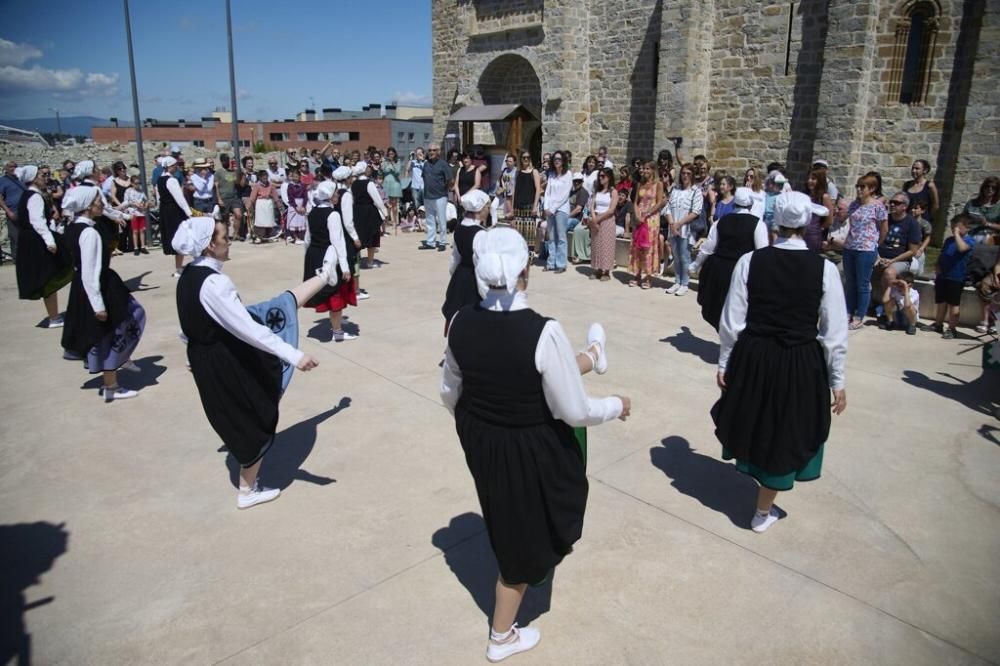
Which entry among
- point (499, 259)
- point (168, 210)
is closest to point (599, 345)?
point (499, 259)

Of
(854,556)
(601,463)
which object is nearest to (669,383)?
(601,463)

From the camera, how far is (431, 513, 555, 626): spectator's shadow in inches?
119

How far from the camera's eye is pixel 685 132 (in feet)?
49.8

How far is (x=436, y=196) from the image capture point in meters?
12.2

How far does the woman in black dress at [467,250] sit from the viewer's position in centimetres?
539

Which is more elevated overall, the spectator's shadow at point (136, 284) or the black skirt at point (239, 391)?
the black skirt at point (239, 391)

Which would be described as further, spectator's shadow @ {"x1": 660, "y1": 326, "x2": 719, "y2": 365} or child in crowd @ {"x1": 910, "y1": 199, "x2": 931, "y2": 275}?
child in crowd @ {"x1": 910, "y1": 199, "x2": 931, "y2": 275}

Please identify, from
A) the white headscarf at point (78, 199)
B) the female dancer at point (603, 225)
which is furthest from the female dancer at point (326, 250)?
the female dancer at point (603, 225)

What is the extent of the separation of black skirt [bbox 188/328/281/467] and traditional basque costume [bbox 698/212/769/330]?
156 inches

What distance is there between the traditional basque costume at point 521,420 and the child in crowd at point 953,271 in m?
6.23

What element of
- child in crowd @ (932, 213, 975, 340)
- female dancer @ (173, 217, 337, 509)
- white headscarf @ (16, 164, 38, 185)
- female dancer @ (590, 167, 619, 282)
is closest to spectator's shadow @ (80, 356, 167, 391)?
white headscarf @ (16, 164, 38, 185)

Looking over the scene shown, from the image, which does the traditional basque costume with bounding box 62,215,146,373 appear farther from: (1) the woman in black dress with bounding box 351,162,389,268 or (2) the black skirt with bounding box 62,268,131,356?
(1) the woman in black dress with bounding box 351,162,389,268

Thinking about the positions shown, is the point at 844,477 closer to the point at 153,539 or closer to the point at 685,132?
the point at 153,539

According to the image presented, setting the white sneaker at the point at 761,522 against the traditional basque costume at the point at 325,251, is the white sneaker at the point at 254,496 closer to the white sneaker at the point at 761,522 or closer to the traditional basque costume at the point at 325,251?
the white sneaker at the point at 761,522
